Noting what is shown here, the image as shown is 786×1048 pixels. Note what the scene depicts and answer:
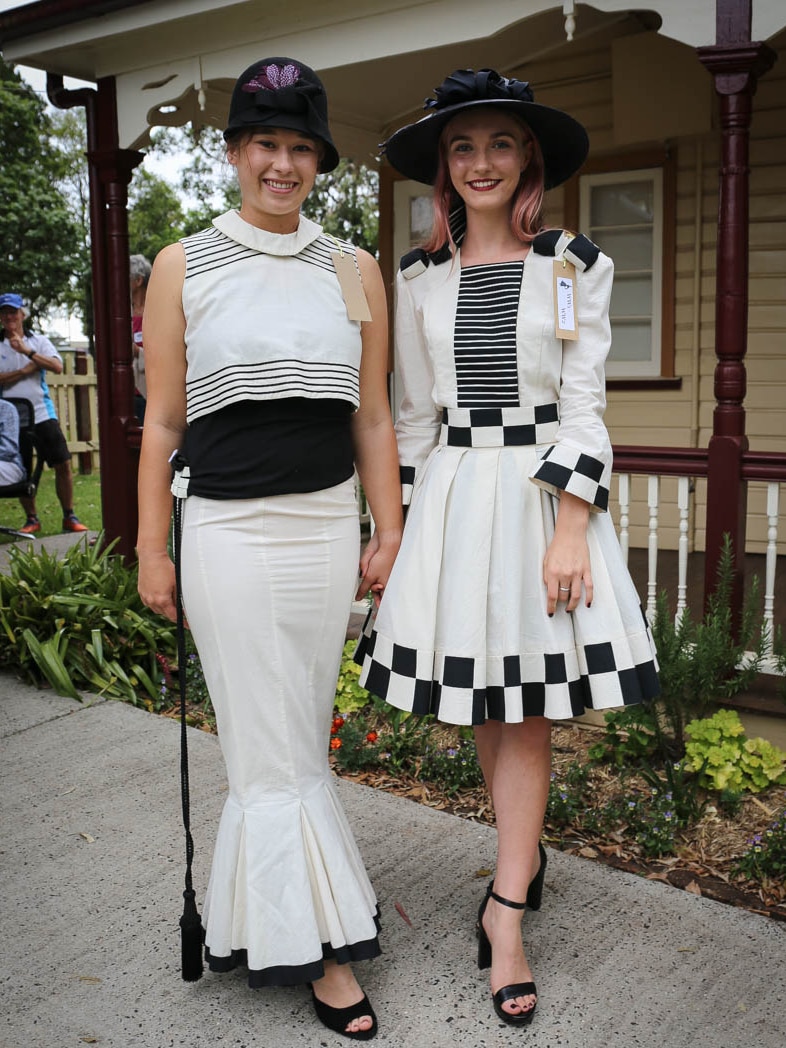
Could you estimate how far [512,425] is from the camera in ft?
7.32

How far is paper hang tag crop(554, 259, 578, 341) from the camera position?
2135 mm

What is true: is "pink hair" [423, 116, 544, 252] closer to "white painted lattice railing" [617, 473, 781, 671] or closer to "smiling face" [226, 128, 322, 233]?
"smiling face" [226, 128, 322, 233]

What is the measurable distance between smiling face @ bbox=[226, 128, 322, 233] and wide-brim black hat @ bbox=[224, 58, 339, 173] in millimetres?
28

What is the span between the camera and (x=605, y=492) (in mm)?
2191

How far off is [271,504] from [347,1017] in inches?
44.0

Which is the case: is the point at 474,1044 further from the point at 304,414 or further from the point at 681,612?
the point at 681,612

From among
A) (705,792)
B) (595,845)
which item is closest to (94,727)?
(595,845)

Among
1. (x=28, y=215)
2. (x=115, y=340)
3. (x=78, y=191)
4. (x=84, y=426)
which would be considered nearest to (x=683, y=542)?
(x=115, y=340)

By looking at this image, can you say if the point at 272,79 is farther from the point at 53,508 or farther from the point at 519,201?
the point at 53,508

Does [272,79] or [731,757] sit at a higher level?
[272,79]

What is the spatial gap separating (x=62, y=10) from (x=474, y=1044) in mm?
5213

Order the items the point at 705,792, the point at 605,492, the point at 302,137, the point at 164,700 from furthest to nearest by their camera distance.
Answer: the point at 164,700, the point at 705,792, the point at 605,492, the point at 302,137

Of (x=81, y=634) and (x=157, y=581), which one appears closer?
(x=157, y=581)


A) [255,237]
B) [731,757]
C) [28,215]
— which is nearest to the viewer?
[255,237]
